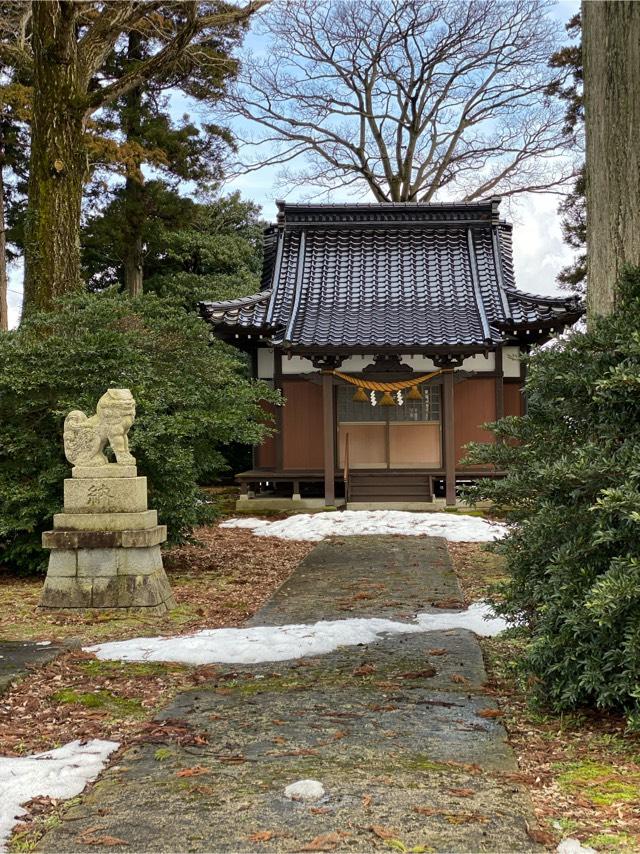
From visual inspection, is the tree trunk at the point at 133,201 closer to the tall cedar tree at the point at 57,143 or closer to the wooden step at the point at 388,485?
the wooden step at the point at 388,485

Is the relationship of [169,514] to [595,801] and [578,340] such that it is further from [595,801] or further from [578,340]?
[595,801]

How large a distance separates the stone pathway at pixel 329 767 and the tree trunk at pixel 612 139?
2.24m

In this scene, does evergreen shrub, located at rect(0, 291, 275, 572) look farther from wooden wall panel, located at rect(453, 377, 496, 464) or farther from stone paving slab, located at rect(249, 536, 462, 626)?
wooden wall panel, located at rect(453, 377, 496, 464)

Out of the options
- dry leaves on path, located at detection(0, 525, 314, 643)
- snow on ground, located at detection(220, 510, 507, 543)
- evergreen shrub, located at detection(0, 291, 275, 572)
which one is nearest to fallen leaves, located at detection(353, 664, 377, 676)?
dry leaves on path, located at detection(0, 525, 314, 643)

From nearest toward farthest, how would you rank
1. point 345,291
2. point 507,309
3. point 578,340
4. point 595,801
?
1. point 595,801
2. point 578,340
3. point 507,309
4. point 345,291

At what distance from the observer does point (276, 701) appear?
4105 millimetres

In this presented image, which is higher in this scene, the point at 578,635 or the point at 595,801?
the point at 578,635

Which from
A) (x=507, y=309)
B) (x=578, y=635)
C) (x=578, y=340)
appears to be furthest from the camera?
(x=507, y=309)

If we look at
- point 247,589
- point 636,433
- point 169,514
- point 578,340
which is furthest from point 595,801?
point 169,514

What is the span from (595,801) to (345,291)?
46.5 feet

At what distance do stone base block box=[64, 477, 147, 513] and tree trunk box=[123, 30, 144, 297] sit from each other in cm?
1539

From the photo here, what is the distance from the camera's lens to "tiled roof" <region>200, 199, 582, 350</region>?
14836 millimetres

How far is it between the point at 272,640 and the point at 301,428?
414 inches

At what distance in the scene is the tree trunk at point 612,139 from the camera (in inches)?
157
